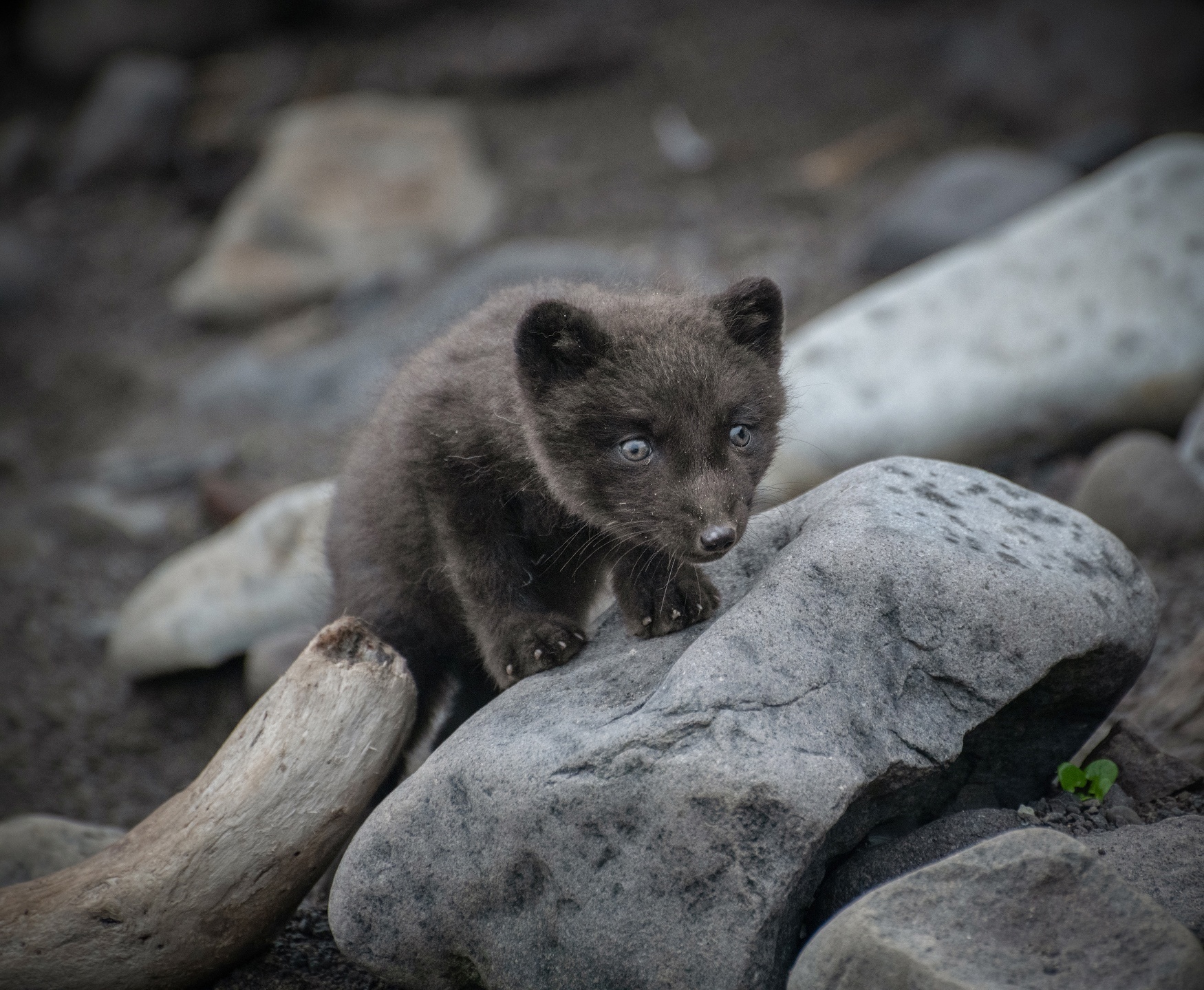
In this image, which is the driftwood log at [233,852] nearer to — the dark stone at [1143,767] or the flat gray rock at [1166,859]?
the flat gray rock at [1166,859]

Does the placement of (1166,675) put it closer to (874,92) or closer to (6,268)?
(874,92)

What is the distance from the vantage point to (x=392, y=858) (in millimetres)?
3605

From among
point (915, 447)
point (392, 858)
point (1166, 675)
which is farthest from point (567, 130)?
Result: point (392, 858)

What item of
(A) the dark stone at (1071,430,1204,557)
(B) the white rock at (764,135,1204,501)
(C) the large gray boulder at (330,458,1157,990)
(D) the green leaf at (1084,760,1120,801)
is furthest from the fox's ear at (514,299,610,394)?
(A) the dark stone at (1071,430,1204,557)

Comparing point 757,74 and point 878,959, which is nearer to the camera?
point 878,959

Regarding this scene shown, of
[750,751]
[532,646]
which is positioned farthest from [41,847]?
[750,751]

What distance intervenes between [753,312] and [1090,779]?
197 centimetres

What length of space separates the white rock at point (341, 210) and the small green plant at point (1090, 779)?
8489 millimetres

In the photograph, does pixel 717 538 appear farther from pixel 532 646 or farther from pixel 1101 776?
pixel 1101 776

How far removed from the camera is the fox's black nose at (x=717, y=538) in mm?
3404

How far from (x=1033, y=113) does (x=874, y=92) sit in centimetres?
173

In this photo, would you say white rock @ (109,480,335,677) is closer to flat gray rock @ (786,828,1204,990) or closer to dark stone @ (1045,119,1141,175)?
flat gray rock @ (786,828,1204,990)

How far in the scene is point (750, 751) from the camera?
10.3 ft

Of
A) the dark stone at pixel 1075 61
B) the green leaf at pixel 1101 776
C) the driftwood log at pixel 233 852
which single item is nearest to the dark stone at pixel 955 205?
the dark stone at pixel 1075 61
